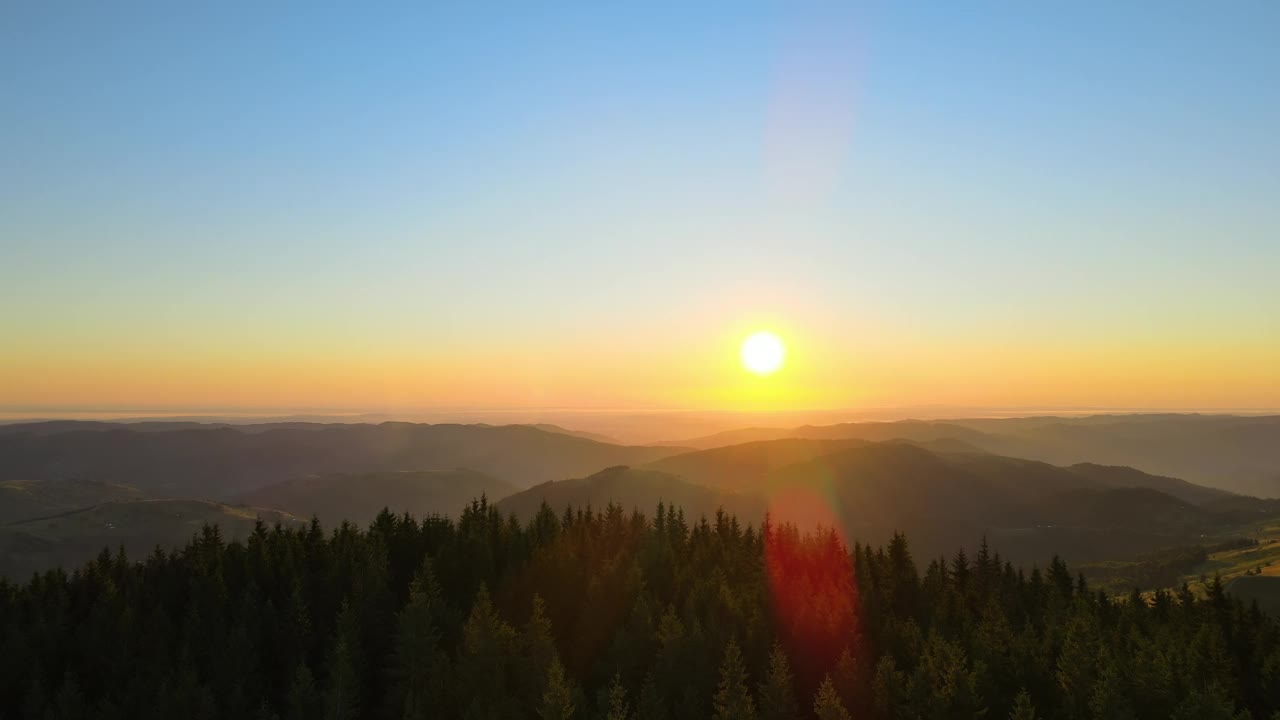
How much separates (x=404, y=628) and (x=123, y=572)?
83339mm

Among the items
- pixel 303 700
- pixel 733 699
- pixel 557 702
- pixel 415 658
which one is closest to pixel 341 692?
pixel 303 700

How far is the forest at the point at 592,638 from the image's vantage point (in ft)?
233

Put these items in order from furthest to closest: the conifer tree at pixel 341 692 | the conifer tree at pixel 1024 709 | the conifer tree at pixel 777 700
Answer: the conifer tree at pixel 341 692, the conifer tree at pixel 777 700, the conifer tree at pixel 1024 709

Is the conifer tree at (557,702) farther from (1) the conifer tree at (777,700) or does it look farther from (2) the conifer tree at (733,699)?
(1) the conifer tree at (777,700)

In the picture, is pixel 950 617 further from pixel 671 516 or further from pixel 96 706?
pixel 96 706

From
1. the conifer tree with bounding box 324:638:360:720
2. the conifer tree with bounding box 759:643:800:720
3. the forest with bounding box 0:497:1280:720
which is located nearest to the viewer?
the conifer tree with bounding box 759:643:800:720

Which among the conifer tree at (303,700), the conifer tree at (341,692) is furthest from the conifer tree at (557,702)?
the conifer tree at (303,700)

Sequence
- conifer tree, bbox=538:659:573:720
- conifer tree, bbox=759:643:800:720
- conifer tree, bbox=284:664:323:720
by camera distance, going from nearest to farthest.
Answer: conifer tree, bbox=538:659:573:720, conifer tree, bbox=759:643:800:720, conifer tree, bbox=284:664:323:720

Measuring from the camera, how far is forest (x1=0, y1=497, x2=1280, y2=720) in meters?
70.9

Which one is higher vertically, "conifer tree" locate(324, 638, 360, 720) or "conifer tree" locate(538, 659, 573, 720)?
"conifer tree" locate(538, 659, 573, 720)

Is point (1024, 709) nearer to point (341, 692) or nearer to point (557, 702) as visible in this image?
point (557, 702)

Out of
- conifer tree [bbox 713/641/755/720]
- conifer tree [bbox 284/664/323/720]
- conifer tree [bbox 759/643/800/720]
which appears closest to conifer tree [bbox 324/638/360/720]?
conifer tree [bbox 284/664/323/720]

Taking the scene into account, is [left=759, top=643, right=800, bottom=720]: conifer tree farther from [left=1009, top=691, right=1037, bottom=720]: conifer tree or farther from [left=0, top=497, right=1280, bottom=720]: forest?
[left=1009, top=691, right=1037, bottom=720]: conifer tree

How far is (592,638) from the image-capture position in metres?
95.1
